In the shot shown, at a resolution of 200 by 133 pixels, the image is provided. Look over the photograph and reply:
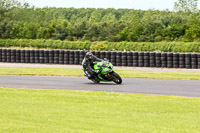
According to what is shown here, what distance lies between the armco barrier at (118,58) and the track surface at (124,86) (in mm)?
7563

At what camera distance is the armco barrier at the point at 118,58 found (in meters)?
26.2

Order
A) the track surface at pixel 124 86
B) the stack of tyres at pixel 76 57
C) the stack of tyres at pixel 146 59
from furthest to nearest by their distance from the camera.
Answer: the stack of tyres at pixel 76 57 → the stack of tyres at pixel 146 59 → the track surface at pixel 124 86

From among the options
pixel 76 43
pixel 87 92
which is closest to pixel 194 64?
pixel 87 92

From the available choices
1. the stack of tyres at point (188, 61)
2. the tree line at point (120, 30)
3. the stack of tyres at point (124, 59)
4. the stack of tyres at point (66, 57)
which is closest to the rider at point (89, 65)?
the stack of tyres at point (188, 61)

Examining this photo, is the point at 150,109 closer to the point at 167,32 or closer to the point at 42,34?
the point at 167,32

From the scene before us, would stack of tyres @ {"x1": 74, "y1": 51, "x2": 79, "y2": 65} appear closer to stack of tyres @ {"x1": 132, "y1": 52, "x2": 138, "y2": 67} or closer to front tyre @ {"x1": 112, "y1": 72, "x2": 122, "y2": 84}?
stack of tyres @ {"x1": 132, "y1": 52, "x2": 138, "y2": 67}

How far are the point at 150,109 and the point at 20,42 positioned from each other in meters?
47.0

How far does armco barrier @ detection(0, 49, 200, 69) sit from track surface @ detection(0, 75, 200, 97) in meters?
7.56

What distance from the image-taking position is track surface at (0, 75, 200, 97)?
15457mm

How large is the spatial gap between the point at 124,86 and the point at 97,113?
22.5 feet

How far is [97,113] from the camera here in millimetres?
10305

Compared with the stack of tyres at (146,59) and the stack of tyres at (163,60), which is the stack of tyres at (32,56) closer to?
the stack of tyres at (146,59)

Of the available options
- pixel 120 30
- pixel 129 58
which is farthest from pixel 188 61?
pixel 120 30

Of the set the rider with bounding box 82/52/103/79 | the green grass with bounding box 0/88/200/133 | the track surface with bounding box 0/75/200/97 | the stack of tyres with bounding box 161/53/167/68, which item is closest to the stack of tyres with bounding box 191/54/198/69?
the stack of tyres with bounding box 161/53/167/68
